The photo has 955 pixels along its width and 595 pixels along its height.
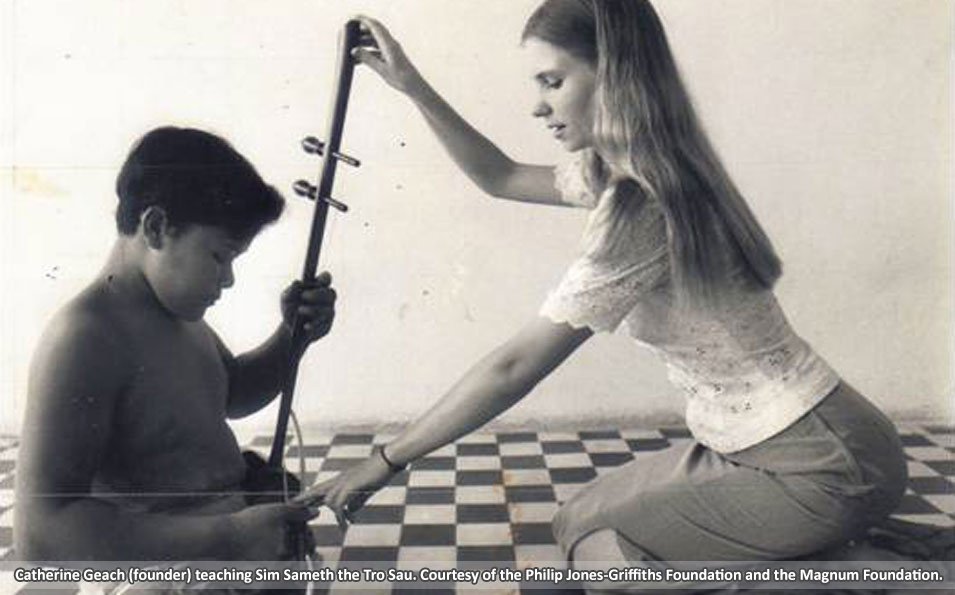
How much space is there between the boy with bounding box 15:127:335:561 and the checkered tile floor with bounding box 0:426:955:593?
11cm

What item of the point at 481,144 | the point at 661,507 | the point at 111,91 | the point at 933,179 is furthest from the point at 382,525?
the point at 933,179

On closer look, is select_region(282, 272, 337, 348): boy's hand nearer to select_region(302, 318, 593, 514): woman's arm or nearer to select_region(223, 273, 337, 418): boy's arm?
select_region(223, 273, 337, 418): boy's arm

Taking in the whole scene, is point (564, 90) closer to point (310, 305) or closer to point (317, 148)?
point (317, 148)

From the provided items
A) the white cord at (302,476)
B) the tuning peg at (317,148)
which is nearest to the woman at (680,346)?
the white cord at (302,476)

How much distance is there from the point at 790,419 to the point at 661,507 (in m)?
0.17

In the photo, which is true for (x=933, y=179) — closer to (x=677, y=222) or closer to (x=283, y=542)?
(x=677, y=222)

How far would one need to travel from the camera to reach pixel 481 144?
1.03 meters

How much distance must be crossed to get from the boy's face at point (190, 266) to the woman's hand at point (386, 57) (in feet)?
0.88

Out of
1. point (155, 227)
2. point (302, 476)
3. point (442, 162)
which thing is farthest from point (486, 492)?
point (155, 227)

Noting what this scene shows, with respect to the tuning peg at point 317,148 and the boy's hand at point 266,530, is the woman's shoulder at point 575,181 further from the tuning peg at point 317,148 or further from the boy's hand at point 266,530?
the boy's hand at point 266,530

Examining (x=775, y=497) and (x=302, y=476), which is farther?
(x=302, y=476)

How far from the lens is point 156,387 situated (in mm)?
902

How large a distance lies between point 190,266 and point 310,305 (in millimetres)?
149

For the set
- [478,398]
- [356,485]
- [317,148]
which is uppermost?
[317,148]
